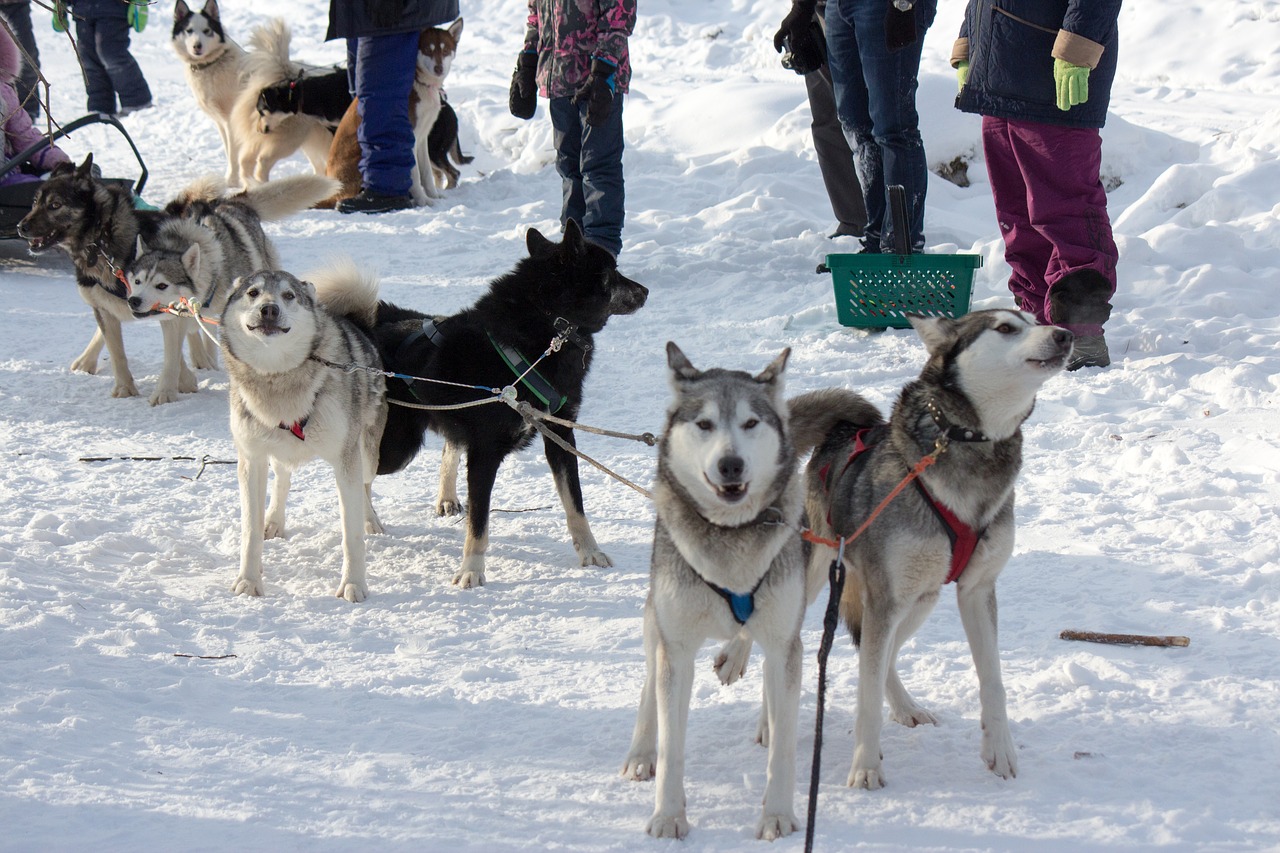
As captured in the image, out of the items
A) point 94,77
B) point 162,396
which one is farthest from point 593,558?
point 94,77

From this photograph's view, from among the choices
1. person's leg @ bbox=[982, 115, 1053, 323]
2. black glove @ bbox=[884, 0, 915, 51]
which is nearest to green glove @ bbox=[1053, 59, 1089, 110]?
person's leg @ bbox=[982, 115, 1053, 323]

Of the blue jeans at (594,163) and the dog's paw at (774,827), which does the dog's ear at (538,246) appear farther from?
the blue jeans at (594,163)

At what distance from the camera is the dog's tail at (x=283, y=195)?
19.2ft

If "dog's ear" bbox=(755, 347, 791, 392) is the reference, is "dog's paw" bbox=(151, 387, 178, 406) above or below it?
below

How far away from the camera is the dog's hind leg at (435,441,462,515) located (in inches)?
167

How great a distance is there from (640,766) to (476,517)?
141 centimetres

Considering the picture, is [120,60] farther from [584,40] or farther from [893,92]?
[893,92]

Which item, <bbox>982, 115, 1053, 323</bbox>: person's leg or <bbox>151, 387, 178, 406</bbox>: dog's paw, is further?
<bbox>151, 387, 178, 406</bbox>: dog's paw

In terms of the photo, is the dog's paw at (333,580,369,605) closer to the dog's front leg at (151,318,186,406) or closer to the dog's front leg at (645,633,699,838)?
the dog's front leg at (645,633,699,838)

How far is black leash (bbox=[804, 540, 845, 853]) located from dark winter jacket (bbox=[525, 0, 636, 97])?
4.34 meters

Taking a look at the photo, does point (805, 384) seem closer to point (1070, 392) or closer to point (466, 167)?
point (1070, 392)

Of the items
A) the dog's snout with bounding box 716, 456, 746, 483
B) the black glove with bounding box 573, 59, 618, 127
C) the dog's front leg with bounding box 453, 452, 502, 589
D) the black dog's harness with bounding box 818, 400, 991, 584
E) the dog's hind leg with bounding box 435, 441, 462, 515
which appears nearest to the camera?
the dog's snout with bounding box 716, 456, 746, 483

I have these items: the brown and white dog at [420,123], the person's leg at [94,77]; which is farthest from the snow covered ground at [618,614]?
the person's leg at [94,77]

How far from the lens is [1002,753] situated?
93.9 inches
